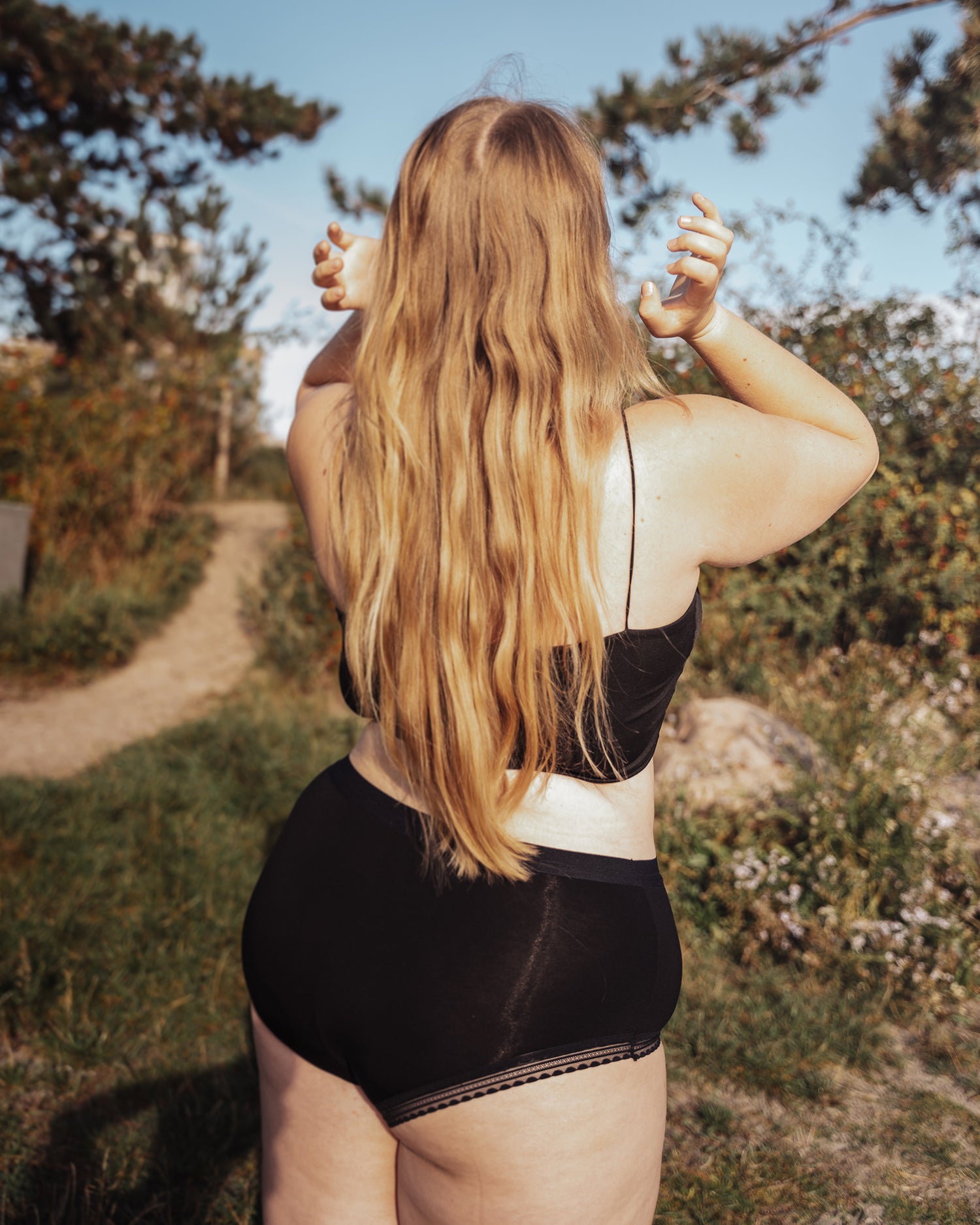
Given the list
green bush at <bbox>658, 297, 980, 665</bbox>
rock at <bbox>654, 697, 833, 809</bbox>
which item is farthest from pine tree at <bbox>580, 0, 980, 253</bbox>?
rock at <bbox>654, 697, 833, 809</bbox>

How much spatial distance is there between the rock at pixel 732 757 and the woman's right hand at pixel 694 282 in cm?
274

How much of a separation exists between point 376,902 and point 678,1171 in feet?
5.18

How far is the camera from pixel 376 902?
1.08m

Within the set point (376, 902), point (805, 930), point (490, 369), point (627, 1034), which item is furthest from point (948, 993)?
point (490, 369)

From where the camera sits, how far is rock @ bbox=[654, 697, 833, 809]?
12.1 feet

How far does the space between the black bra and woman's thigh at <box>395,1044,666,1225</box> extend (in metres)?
0.36

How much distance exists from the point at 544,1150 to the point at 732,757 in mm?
3100

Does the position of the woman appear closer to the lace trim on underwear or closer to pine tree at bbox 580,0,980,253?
the lace trim on underwear

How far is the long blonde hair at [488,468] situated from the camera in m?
1.04

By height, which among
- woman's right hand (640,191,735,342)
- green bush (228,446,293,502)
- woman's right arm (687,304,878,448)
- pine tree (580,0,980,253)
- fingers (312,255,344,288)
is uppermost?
pine tree (580,0,980,253)

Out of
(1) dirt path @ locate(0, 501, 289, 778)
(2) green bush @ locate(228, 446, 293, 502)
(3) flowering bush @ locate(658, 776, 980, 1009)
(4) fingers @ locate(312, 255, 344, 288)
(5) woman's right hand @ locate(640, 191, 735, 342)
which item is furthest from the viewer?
(2) green bush @ locate(228, 446, 293, 502)

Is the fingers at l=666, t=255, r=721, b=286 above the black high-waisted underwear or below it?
above

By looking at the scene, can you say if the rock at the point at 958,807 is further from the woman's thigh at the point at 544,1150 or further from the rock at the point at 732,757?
the woman's thigh at the point at 544,1150

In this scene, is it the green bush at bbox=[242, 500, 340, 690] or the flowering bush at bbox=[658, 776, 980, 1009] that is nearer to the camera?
the flowering bush at bbox=[658, 776, 980, 1009]
